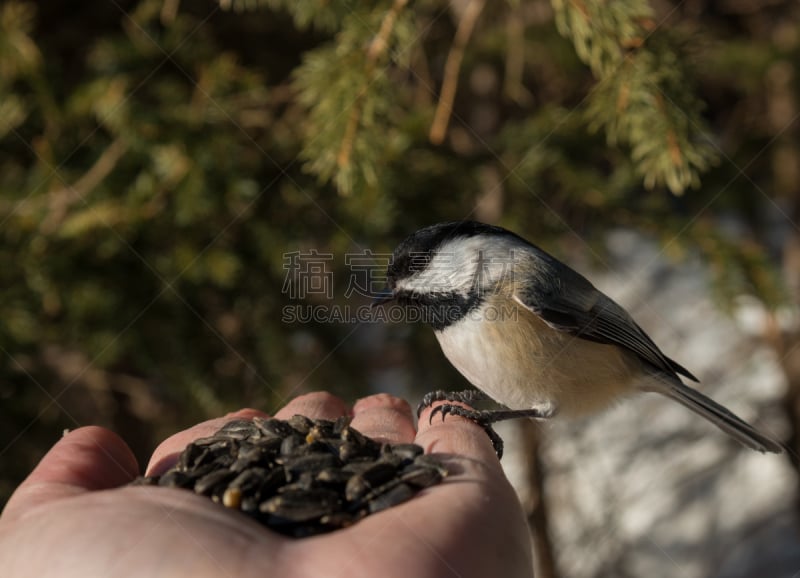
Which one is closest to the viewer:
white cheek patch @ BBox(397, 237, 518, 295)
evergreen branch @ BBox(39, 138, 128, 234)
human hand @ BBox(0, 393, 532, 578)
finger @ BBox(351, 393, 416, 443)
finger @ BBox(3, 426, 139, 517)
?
human hand @ BBox(0, 393, 532, 578)

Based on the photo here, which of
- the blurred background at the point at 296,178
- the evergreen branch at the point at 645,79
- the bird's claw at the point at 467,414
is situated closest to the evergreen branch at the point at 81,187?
the blurred background at the point at 296,178

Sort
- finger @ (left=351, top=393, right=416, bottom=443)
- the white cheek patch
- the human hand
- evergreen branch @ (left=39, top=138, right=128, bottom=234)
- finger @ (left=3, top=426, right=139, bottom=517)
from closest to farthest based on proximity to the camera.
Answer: the human hand
finger @ (left=3, top=426, right=139, bottom=517)
finger @ (left=351, top=393, right=416, bottom=443)
the white cheek patch
evergreen branch @ (left=39, top=138, right=128, bottom=234)

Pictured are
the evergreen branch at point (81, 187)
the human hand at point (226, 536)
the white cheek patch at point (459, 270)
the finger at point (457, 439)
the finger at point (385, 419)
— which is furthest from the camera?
the evergreen branch at point (81, 187)

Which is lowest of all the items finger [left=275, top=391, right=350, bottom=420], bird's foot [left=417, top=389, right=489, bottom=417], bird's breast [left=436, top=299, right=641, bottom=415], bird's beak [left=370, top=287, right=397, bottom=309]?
finger [left=275, top=391, right=350, bottom=420]

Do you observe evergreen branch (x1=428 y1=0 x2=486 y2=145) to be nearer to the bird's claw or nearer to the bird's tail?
the bird's claw

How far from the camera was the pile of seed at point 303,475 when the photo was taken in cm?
114

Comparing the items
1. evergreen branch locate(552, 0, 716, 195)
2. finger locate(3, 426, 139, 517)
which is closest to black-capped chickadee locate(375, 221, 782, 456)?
evergreen branch locate(552, 0, 716, 195)

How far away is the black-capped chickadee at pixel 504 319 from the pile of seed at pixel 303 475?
1.05 feet

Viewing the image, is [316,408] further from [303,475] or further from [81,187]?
[81,187]

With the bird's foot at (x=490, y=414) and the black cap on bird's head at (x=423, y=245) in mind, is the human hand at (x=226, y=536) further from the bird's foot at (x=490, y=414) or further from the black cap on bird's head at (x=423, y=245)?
the black cap on bird's head at (x=423, y=245)

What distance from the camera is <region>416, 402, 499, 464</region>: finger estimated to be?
1278mm

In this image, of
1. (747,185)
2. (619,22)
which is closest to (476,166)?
(619,22)

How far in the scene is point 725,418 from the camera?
5.76 feet

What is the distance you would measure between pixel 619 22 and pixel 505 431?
1933 mm
